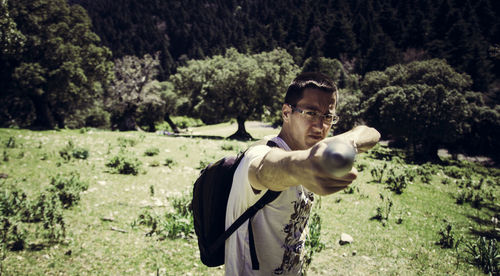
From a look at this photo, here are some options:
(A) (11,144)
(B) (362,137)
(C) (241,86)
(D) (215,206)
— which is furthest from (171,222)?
(C) (241,86)

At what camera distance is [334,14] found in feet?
311

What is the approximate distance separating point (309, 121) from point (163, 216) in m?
5.77

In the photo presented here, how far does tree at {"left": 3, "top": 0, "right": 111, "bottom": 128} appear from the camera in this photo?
17.4m

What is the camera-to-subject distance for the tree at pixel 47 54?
57.2 ft

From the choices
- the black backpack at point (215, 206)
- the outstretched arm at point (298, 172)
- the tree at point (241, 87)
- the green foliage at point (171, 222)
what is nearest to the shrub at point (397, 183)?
the green foliage at point (171, 222)

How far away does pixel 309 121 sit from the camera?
5.62ft

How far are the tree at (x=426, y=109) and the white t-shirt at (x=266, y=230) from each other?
2479cm

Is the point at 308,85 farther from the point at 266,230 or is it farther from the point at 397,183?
the point at 397,183

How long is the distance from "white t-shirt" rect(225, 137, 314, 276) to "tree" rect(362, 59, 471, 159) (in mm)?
24788

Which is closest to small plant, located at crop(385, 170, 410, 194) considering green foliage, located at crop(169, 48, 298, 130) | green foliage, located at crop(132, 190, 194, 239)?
green foliage, located at crop(132, 190, 194, 239)

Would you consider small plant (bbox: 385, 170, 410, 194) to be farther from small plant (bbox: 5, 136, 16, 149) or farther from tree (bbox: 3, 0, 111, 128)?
tree (bbox: 3, 0, 111, 128)

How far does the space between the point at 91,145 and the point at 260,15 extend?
13488cm

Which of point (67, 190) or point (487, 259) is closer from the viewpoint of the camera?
point (487, 259)

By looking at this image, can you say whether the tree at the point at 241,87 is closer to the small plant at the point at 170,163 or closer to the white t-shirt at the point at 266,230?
the small plant at the point at 170,163
